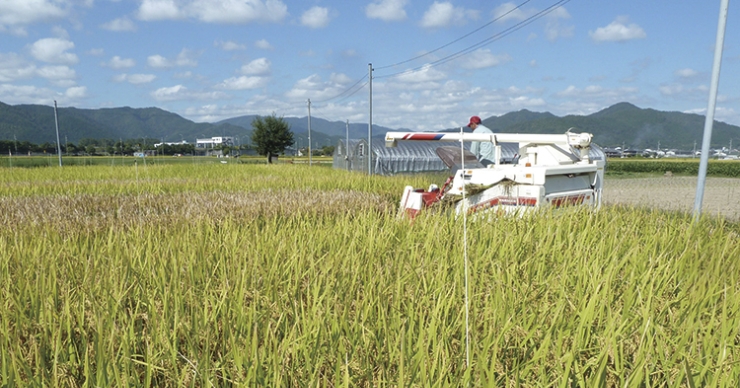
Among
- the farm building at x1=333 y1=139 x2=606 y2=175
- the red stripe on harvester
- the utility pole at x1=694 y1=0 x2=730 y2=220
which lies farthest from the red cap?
the farm building at x1=333 y1=139 x2=606 y2=175

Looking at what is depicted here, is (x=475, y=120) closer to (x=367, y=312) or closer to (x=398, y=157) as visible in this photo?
(x=367, y=312)

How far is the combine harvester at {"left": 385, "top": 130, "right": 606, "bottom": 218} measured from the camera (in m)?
4.83

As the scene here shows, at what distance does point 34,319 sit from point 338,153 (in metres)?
28.7

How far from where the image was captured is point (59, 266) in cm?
265

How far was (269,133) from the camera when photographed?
163 ft

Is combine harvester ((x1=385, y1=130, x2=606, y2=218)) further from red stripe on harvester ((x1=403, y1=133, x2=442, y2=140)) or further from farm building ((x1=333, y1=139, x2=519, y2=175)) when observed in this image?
farm building ((x1=333, y1=139, x2=519, y2=175))

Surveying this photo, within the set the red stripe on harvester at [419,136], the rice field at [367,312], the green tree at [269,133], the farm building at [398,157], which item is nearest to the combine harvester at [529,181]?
the red stripe on harvester at [419,136]

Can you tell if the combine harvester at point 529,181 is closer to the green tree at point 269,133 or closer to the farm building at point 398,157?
the farm building at point 398,157

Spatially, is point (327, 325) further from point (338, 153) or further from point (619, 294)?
point (338, 153)

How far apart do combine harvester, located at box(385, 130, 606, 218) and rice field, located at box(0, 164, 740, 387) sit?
1.08 metres

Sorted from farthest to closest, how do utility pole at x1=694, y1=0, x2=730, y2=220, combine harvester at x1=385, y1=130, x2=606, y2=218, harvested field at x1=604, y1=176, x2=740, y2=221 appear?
harvested field at x1=604, y1=176, x2=740, y2=221
utility pole at x1=694, y1=0, x2=730, y2=220
combine harvester at x1=385, y1=130, x2=606, y2=218

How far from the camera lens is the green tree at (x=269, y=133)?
4962cm

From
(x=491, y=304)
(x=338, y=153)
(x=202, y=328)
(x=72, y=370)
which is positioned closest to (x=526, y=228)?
(x=491, y=304)

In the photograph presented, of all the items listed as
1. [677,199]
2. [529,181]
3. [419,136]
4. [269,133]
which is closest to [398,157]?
[677,199]
